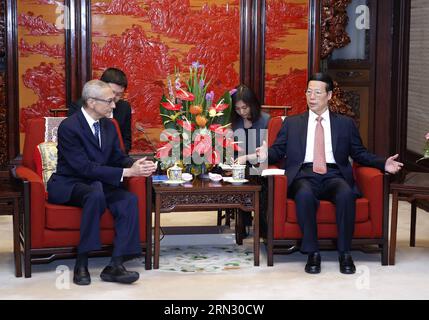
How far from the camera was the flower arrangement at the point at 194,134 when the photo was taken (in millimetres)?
5105

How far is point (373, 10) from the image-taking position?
24.8ft

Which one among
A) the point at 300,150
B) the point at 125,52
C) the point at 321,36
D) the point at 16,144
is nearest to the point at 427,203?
the point at 321,36

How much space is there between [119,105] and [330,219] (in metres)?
1.78

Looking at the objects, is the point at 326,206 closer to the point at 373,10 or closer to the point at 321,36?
the point at 321,36

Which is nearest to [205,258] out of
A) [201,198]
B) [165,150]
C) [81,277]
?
[201,198]

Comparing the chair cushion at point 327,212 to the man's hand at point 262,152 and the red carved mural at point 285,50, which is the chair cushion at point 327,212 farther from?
the red carved mural at point 285,50

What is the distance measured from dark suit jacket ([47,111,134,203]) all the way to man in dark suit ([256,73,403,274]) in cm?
101

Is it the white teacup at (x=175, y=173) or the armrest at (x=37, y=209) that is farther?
the white teacup at (x=175, y=173)

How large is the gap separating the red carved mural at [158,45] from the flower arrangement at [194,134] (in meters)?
1.94

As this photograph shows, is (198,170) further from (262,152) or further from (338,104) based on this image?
(338,104)

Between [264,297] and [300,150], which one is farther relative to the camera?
[300,150]

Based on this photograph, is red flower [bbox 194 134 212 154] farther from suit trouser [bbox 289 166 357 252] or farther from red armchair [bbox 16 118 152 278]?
suit trouser [bbox 289 166 357 252]

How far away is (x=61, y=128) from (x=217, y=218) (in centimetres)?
181

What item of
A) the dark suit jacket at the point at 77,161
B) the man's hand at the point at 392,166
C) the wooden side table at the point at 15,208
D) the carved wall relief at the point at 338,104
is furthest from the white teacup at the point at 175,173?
the carved wall relief at the point at 338,104
